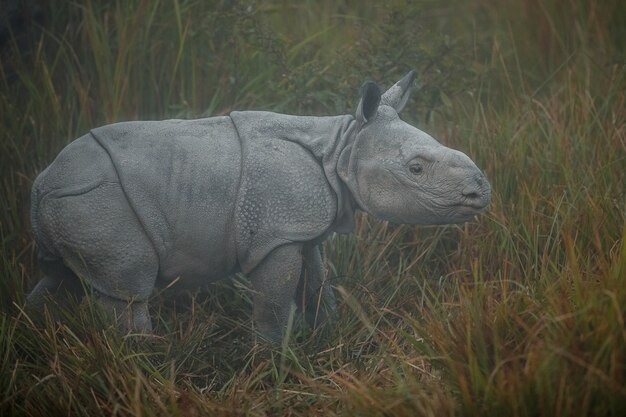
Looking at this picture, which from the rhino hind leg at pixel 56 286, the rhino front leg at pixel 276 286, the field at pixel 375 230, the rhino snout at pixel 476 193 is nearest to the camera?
the field at pixel 375 230

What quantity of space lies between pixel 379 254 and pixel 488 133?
3.69ft

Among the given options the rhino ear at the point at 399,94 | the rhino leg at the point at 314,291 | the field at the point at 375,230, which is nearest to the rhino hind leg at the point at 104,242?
the field at the point at 375,230

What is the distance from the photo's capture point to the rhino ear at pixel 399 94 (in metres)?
4.32

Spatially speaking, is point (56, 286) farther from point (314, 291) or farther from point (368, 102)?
point (368, 102)

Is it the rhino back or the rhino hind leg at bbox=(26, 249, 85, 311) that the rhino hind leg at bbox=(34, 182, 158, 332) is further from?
the rhino hind leg at bbox=(26, 249, 85, 311)

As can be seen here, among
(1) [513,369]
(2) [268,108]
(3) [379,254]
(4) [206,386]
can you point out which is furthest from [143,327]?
(2) [268,108]

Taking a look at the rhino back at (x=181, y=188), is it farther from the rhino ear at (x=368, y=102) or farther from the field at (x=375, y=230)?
the rhino ear at (x=368, y=102)

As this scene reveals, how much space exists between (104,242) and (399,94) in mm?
1584

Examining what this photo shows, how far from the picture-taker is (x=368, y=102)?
4.04 metres

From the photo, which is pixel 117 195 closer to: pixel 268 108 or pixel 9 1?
pixel 268 108

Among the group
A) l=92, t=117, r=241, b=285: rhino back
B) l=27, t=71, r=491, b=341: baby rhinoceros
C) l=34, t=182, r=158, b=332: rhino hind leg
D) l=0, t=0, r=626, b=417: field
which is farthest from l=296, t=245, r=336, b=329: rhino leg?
l=34, t=182, r=158, b=332: rhino hind leg

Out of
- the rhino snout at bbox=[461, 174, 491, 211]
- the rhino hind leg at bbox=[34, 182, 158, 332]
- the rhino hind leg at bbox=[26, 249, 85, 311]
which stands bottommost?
the rhino hind leg at bbox=[26, 249, 85, 311]

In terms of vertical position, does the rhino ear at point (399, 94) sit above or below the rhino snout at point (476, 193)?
above

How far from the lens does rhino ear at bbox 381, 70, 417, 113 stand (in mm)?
4320
